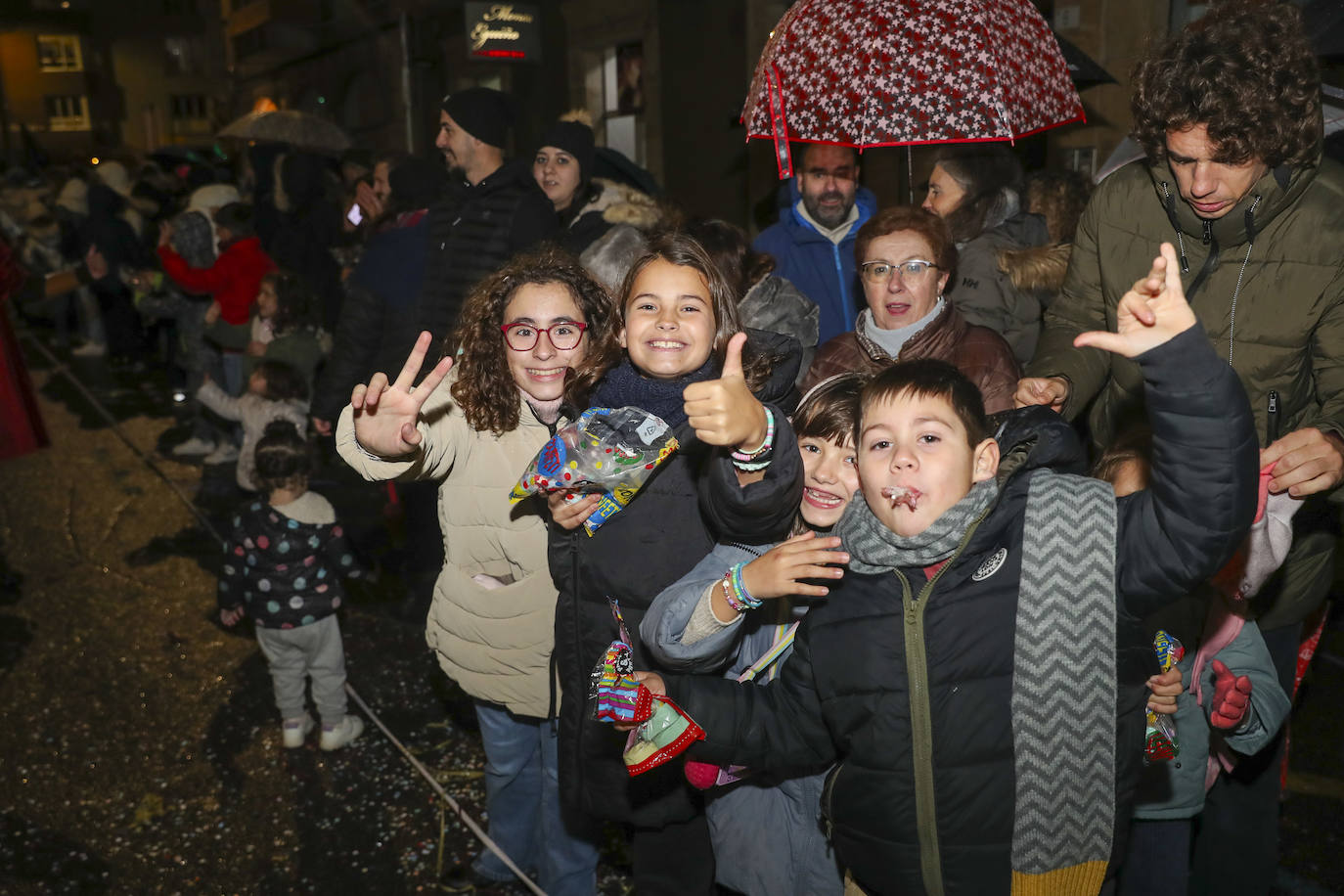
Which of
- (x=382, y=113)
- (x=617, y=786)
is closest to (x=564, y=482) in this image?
(x=617, y=786)

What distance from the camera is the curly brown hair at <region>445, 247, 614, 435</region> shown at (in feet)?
9.71

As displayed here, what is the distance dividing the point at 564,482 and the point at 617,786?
84cm

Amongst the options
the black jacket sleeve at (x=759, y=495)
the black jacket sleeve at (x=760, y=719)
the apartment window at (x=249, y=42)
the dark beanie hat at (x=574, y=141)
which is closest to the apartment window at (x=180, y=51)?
→ the apartment window at (x=249, y=42)

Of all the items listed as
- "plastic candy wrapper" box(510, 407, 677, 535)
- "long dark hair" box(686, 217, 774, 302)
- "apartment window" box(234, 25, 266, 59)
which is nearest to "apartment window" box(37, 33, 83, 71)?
"apartment window" box(234, 25, 266, 59)

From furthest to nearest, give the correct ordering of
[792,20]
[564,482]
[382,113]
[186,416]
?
[382,113] → [186,416] → [792,20] → [564,482]

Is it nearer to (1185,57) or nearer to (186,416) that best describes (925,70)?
(1185,57)

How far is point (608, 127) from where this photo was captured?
14.8 m

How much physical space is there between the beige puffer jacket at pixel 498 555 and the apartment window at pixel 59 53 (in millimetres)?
56832

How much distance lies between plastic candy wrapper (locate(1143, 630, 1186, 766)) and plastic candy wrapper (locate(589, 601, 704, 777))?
3.10 ft

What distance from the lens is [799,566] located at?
2029 millimetres

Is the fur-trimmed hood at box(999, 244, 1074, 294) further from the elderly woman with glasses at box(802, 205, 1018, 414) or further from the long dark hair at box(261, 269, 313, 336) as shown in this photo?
the long dark hair at box(261, 269, 313, 336)

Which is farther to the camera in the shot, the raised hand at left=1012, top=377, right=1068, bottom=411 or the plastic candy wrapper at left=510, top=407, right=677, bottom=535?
the raised hand at left=1012, top=377, right=1068, bottom=411

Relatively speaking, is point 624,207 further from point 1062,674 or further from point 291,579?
point 1062,674

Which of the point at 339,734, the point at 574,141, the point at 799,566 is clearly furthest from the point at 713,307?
the point at 574,141
